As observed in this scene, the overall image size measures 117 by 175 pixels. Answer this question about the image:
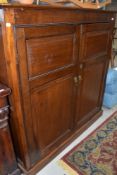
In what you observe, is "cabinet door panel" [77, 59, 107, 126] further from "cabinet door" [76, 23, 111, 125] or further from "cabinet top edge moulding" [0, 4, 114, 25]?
"cabinet top edge moulding" [0, 4, 114, 25]

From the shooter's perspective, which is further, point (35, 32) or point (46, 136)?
point (46, 136)

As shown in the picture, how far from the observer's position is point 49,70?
1.10 meters

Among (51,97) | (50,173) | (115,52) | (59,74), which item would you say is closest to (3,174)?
(50,173)

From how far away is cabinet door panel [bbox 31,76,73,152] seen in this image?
44.9 inches

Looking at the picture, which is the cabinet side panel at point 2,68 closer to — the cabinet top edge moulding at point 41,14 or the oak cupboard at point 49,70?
the oak cupboard at point 49,70

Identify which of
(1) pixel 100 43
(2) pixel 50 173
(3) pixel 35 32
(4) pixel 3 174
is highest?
(3) pixel 35 32

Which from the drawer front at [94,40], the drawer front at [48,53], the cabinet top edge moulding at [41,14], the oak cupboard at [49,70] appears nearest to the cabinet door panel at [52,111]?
the oak cupboard at [49,70]

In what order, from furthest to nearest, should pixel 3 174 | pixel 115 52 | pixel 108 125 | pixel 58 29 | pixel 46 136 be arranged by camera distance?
pixel 115 52, pixel 108 125, pixel 46 136, pixel 3 174, pixel 58 29

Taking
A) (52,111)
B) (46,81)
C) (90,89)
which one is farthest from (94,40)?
(52,111)

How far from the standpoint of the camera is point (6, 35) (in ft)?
2.64

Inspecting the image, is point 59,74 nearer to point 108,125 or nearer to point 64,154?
point 64,154

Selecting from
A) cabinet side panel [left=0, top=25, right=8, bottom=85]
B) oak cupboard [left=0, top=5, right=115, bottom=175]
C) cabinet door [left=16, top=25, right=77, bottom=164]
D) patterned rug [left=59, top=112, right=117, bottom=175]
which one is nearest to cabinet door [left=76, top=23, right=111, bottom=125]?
oak cupboard [left=0, top=5, right=115, bottom=175]

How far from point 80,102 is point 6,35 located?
103cm

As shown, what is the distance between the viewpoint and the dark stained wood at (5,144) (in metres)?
0.97
